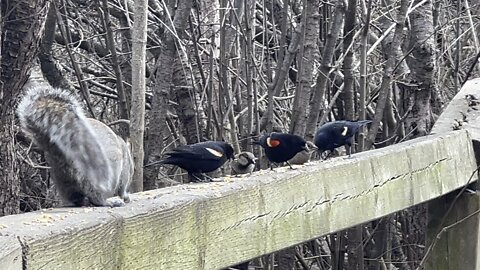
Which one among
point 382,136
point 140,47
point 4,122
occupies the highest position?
point 140,47

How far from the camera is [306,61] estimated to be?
445 cm

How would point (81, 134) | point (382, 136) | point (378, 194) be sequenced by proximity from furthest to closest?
1. point (382, 136)
2. point (378, 194)
3. point (81, 134)

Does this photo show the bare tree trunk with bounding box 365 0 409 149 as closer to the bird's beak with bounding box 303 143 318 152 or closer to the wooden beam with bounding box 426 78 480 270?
the bird's beak with bounding box 303 143 318 152

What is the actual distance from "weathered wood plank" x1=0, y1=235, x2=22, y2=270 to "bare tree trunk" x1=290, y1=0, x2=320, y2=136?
3416mm

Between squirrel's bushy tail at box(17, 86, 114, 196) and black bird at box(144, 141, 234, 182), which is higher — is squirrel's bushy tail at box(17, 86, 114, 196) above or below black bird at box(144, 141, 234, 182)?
above

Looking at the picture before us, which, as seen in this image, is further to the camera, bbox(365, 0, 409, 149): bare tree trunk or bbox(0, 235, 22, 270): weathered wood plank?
bbox(365, 0, 409, 149): bare tree trunk

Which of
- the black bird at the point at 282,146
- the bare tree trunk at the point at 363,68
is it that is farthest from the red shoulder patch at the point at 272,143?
the bare tree trunk at the point at 363,68

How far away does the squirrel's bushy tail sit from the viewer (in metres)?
1.87

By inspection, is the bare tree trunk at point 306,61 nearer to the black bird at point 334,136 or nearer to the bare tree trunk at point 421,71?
the black bird at point 334,136

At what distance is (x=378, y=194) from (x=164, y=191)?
70 cm

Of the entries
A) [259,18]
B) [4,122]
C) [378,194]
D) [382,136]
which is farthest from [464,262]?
[259,18]

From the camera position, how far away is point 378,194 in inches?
85.3

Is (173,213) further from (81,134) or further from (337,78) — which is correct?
(337,78)

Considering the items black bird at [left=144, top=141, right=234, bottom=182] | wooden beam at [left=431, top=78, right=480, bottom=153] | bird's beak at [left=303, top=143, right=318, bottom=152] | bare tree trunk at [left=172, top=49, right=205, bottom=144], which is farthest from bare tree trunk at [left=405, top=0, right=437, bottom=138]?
wooden beam at [left=431, top=78, right=480, bottom=153]
